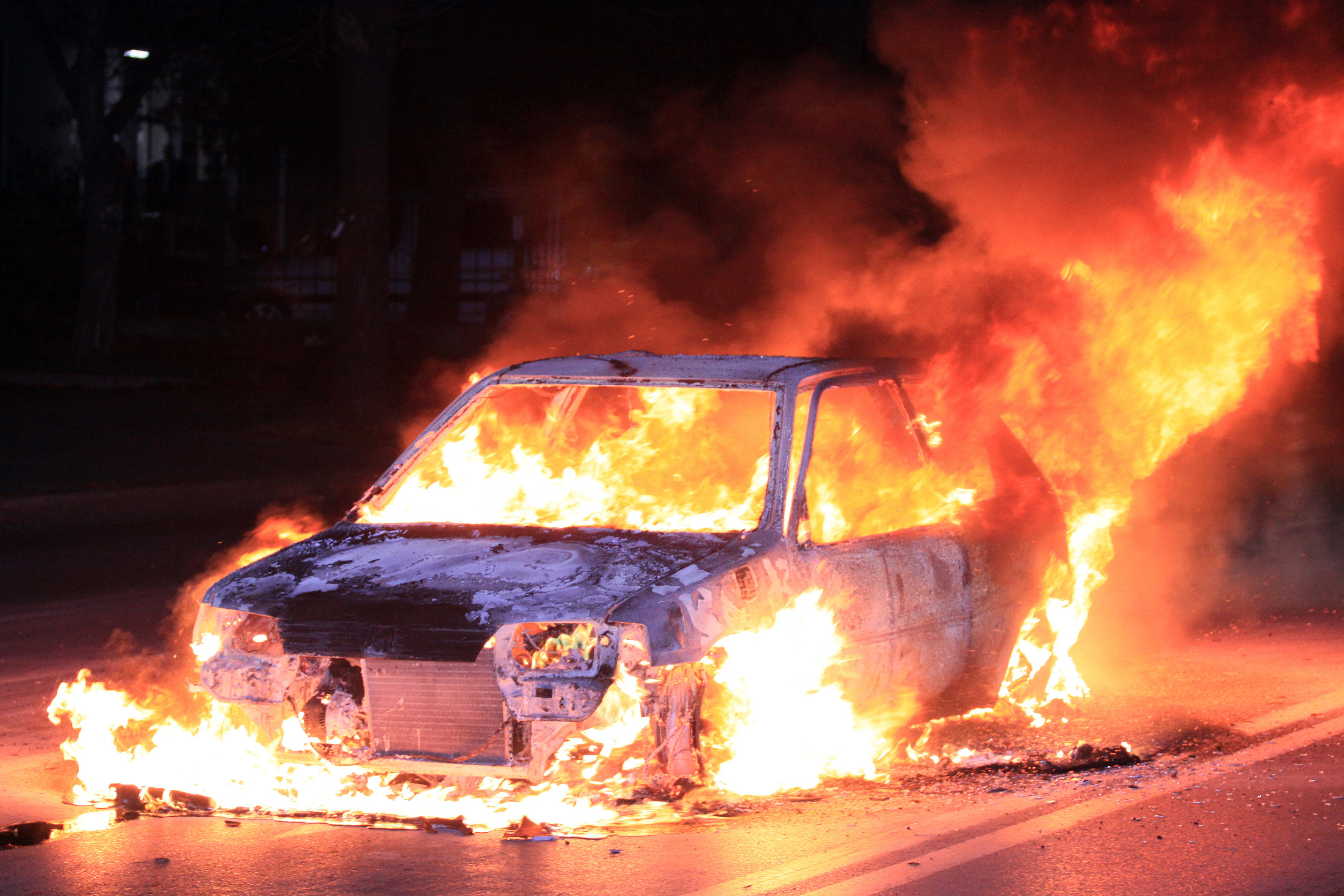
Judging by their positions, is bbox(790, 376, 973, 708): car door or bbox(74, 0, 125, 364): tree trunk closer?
bbox(790, 376, 973, 708): car door

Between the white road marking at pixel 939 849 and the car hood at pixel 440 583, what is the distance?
889 mm

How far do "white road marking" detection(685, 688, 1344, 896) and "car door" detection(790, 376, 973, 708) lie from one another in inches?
23.2

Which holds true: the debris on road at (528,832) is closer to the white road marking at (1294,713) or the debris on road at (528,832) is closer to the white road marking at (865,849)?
the white road marking at (865,849)

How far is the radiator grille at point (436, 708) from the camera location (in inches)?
213

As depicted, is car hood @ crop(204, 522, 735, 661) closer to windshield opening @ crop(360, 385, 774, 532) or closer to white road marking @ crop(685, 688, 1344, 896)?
windshield opening @ crop(360, 385, 774, 532)

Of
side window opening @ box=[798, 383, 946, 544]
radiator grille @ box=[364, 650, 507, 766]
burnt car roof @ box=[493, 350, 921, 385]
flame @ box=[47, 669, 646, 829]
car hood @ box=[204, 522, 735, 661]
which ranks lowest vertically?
flame @ box=[47, 669, 646, 829]

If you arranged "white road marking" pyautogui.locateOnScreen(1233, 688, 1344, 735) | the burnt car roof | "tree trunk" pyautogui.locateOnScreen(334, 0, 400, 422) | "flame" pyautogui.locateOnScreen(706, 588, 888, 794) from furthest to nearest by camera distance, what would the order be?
"tree trunk" pyautogui.locateOnScreen(334, 0, 400, 422) → "white road marking" pyautogui.locateOnScreen(1233, 688, 1344, 735) → the burnt car roof → "flame" pyautogui.locateOnScreen(706, 588, 888, 794)

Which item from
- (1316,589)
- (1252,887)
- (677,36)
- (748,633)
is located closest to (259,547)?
(1316,589)

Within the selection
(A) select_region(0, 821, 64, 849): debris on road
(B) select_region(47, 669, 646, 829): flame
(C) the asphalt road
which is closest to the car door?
(C) the asphalt road

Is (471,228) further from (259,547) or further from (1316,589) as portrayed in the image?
(1316,589)

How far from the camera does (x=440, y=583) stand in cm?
564

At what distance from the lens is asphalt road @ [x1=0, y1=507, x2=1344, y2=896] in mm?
5113

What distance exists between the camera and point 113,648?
28.8ft

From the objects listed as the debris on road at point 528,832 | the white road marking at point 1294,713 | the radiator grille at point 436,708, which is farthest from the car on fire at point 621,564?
the white road marking at point 1294,713
